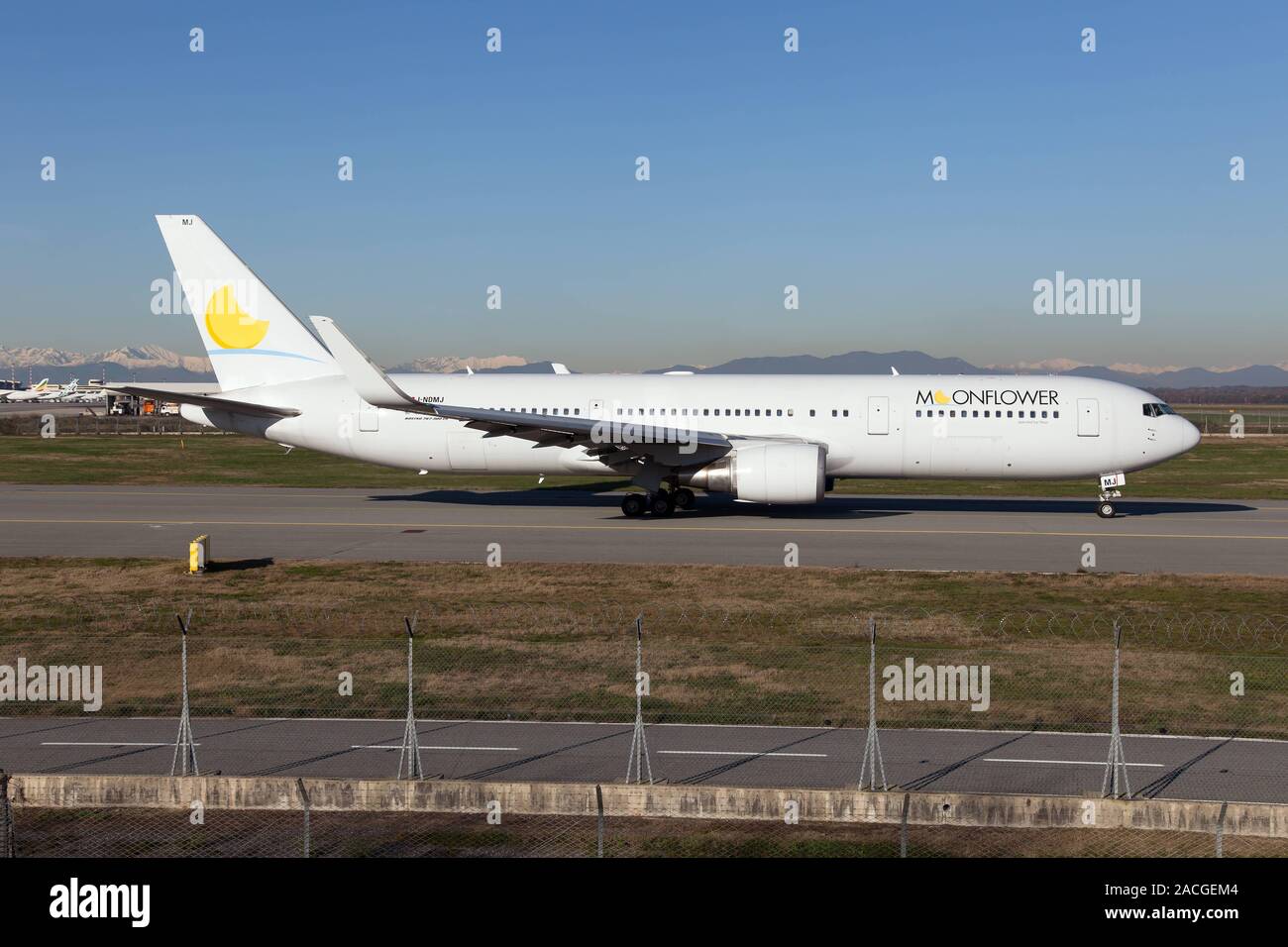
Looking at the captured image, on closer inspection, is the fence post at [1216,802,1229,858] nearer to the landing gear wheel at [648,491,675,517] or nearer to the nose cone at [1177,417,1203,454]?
the landing gear wheel at [648,491,675,517]

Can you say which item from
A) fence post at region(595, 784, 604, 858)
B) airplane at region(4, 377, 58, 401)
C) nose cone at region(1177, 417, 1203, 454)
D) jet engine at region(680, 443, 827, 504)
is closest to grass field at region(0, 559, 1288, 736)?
fence post at region(595, 784, 604, 858)

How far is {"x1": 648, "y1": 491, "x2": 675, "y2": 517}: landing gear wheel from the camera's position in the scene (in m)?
36.9

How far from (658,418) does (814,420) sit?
5.22 meters

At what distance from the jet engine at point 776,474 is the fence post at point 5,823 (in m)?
25.9

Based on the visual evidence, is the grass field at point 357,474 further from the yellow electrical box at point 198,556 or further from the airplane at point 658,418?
the yellow electrical box at point 198,556

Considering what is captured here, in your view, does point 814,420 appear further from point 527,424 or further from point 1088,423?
point 527,424

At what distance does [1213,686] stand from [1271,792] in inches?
175

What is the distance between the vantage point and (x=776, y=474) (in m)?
34.2

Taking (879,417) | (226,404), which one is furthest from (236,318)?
(879,417)

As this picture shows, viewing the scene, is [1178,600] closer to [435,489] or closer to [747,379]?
[747,379]

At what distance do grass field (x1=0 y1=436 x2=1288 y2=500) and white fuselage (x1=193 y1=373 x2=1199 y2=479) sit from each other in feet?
28.3

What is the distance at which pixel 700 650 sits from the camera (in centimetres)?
1822

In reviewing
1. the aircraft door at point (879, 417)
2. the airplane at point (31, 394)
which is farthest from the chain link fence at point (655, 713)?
the airplane at point (31, 394)
